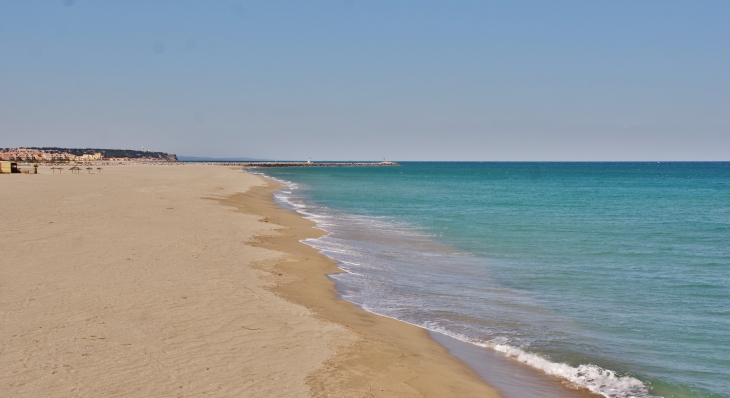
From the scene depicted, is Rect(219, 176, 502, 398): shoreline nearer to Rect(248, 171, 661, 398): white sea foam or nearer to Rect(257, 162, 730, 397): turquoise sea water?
Rect(248, 171, 661, 398): white sea foam

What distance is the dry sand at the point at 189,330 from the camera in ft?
20.1

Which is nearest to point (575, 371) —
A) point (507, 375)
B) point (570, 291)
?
point (507, 375)

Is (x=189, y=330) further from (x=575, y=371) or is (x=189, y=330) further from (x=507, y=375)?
(x=575, y=371)

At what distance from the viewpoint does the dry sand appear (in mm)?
6141

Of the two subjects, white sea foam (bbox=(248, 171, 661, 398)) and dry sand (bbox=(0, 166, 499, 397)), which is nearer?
dry sand (bbox=(0, 166, 499, 397))

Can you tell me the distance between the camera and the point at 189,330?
7.82 metres

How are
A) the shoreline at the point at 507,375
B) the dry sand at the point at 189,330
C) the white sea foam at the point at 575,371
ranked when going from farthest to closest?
the white sea foam at the point at 575,371
the shoreline at the point at 507,375
the dry sand at the point at 189,330

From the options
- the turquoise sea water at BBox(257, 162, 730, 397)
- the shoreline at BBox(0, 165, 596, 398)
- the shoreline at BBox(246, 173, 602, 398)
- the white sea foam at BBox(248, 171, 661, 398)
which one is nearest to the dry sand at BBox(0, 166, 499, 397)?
the shoreline at BBox(0, 165, 596, 398)

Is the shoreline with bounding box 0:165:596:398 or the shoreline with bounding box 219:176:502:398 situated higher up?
the shoreline with bounding box 0:165:596:398

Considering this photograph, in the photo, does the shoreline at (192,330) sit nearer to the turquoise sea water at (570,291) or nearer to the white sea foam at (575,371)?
the white sea foam at (575,371)

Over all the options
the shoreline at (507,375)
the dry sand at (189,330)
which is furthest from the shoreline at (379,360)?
the shoreline at (507,375)

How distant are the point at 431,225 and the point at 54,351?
20.4m

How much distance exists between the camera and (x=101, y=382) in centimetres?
585

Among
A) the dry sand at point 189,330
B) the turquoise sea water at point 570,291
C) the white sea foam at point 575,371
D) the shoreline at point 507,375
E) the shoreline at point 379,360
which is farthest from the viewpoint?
the turquoise sea water at point 570,291
